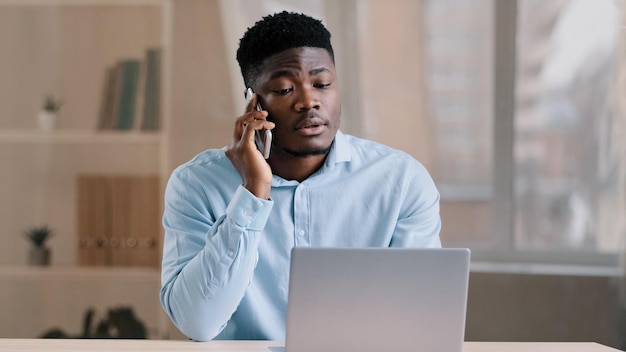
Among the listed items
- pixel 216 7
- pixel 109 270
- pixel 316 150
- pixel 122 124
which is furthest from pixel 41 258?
pixel 316 150

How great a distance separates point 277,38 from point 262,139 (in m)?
0.24

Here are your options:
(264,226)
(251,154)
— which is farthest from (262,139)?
(264,226)

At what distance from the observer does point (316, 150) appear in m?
2.11

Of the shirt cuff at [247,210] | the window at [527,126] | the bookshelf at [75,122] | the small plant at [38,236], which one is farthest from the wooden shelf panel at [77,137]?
the shirt cuff at [247,210]

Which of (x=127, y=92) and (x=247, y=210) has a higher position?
(x=127, y=92)

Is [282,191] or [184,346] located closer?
[184,346]

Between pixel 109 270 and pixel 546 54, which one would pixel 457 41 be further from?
pixel 109 270

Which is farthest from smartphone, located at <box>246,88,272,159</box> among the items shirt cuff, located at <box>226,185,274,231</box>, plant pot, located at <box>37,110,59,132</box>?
plant pot, located at <box>37,110,59,132</box>

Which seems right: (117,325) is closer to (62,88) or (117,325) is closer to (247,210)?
(62,88)

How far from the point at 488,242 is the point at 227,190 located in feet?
7.43

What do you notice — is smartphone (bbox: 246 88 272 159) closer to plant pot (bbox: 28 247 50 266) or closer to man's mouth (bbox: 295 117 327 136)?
man's mouth (bbox: 295 117 327 136)

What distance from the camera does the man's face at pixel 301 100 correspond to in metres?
2.08

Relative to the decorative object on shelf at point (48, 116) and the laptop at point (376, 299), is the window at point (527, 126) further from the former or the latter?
the laptop at point (376, 299)

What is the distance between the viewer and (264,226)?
2033mm
